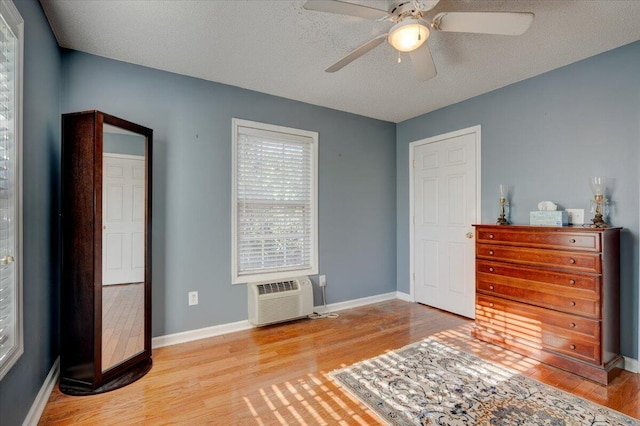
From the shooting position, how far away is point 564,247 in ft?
7.68

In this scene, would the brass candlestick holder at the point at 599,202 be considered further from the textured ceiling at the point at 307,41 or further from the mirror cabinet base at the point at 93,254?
the mirror cabinet base at the point at 93,254

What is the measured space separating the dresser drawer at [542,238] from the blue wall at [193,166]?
Result: 5.56 feet

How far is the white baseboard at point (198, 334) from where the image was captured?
274 centimetres

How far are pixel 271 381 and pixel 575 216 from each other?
9.15 feet

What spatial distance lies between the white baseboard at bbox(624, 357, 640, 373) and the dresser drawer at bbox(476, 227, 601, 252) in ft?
3.03

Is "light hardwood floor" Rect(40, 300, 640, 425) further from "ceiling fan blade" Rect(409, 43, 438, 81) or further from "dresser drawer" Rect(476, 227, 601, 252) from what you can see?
"ceiling fan blade" Rect(409, 43, 438, 81)

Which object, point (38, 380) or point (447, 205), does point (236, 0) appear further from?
point (447, 205)

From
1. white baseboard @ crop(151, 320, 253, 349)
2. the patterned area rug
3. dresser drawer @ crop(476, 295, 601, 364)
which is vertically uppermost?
dresser drawer @ crop(476, 295, 601, 364)

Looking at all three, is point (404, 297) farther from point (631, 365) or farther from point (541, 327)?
point (631, 365)

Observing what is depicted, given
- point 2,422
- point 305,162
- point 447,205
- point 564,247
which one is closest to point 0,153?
point 2,422

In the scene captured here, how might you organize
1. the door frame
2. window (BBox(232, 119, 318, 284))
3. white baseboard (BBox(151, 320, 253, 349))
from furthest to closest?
the door frame → window (BBox(232, 119, 318, 284)) → white baseboard (BBox(151, 320, 253, 349))

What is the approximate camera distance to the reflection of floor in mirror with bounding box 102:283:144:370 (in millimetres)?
2162

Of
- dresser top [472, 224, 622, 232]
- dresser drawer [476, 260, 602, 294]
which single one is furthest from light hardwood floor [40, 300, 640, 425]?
dresser top [472, 224, 622, 232]

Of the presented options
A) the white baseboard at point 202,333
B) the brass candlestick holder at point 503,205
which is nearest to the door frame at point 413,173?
the brass candlestick holder at point 503,205
